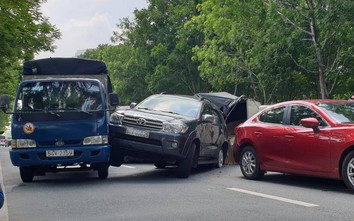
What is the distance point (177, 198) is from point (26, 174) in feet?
14.1

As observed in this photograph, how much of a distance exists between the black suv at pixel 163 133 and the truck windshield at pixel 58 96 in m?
0.84

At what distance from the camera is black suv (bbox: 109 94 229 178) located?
39.0ft

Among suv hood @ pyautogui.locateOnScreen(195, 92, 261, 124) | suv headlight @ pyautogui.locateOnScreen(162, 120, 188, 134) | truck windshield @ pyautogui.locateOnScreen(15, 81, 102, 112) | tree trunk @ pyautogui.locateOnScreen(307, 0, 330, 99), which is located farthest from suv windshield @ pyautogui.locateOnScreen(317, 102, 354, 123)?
tree trunk @ pyautogui.locateOnScreen(307, 0, 330, 99)

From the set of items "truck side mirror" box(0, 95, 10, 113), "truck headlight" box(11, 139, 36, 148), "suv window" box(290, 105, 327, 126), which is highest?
"truck side mirror" box(0, 95, 10, 113)

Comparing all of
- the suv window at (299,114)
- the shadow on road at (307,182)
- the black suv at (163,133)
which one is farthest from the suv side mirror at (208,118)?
the suv window at (299,114)

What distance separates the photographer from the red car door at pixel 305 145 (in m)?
9.91

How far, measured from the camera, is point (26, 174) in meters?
12.3

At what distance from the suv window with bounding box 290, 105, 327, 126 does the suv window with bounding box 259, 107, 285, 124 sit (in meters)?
0.27

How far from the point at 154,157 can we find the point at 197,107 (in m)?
2.20

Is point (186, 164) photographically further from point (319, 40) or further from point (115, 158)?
point (319, 40)

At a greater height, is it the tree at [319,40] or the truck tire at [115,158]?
the tree at [319,40]

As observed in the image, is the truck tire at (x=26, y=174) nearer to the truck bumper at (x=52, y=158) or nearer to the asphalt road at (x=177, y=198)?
the asphalt road at (x=177, y=198)

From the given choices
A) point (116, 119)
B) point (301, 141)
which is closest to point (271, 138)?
point (301, 141)

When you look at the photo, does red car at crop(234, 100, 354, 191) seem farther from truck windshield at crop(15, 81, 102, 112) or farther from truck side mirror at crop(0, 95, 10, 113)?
truck side mirror at crop(0, 95, 10, 113)
